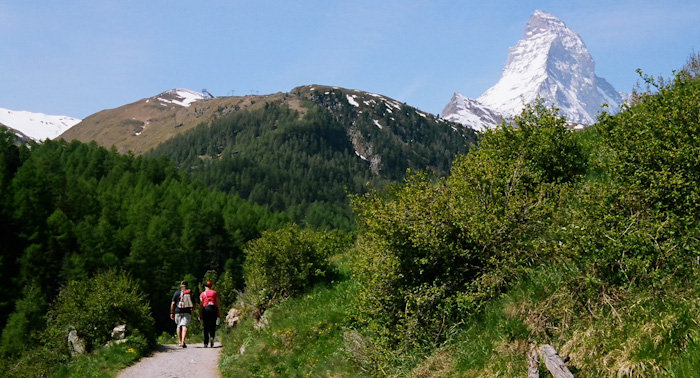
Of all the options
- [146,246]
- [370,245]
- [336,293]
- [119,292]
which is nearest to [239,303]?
[119,292]

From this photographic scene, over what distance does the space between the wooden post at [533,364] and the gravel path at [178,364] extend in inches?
439

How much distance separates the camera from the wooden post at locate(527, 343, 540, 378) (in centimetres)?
750

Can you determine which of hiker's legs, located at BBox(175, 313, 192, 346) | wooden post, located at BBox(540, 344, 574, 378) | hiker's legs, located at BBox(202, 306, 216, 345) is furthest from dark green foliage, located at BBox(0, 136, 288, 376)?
wooden post, located at BBox(540, 344, 574, 378)

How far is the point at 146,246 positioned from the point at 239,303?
221 ft

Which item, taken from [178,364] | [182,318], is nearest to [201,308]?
[182,318]

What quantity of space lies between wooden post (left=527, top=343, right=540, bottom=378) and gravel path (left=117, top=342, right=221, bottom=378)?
36.6ft

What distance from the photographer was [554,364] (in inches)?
286

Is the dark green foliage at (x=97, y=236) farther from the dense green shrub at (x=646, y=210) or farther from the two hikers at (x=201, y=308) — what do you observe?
the dense green shrub at (x=646, y=210)

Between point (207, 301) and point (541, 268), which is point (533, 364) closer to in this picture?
point (541, 268)

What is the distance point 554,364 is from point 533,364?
1.51 feet

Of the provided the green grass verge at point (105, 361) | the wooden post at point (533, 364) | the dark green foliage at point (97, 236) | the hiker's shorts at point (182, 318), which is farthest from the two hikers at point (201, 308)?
the dark green foliage at point (97, 236)

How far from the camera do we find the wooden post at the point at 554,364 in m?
7.07

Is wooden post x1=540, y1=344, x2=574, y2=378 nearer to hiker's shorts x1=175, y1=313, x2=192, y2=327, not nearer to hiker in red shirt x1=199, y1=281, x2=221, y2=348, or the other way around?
hiker in red shirt x1=199, y1=281, x2=221, y2=348

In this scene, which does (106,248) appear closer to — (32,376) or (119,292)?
(32,376)
